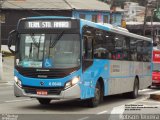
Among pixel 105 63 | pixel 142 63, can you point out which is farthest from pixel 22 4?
pixel 105 63

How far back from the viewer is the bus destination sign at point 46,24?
16.0m

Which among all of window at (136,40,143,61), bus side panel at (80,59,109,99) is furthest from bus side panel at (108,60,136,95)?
window at (136,40,143,61)

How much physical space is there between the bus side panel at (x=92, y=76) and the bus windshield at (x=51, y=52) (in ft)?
2.45

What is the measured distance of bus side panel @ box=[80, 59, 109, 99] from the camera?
16094 mm

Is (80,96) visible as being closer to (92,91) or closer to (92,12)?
(92,91)

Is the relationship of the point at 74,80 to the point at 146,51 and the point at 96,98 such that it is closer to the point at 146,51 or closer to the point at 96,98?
the point at 96,98

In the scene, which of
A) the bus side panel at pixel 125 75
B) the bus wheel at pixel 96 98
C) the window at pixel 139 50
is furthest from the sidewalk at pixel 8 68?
the bus wheel at pixel 96 98

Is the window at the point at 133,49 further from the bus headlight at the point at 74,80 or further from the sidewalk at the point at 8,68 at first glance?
the sidewalk at the point at 8,68

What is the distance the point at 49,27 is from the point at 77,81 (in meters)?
1.95

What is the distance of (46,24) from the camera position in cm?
1620

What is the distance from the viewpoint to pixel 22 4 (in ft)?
206

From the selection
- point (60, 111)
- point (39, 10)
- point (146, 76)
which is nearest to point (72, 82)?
point (60, 111)

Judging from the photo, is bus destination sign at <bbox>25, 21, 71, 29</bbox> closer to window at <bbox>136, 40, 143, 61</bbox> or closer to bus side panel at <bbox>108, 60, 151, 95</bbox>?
bus side panel at <bbox>108, 60, 151, 95</bbox>

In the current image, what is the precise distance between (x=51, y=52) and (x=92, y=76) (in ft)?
6.00
